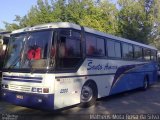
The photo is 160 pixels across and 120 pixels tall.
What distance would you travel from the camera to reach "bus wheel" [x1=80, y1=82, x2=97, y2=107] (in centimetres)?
1124

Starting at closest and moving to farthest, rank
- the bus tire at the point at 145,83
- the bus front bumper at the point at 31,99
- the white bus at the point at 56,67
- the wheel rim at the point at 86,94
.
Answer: the bus front bumper at the point at 31,99, the white bus at the point at 56,67, the wheel rim at the point at 86,94, the bus tire at the point at 145,83

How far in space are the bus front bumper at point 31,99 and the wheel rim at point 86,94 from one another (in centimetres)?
218

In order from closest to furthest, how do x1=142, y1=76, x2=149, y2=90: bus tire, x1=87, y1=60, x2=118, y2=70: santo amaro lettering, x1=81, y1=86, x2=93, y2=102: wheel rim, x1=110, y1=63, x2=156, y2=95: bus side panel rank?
x1=81, y1=86, x2=93, y2=102: wheel rim, x1=87, y1=60, x2=118, y2=70: santo amaro lettering, x1=110, y1=63, x2=156, y2=95: bus side panel, x1=142, y1=76, x2=149, y2=90: bus tire

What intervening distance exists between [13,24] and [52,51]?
30.7 metres

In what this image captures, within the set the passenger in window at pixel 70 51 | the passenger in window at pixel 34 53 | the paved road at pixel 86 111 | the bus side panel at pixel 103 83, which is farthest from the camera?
the bus side panel at pixel 103 83

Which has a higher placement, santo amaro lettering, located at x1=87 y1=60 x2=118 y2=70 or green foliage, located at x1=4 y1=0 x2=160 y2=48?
green foliage, located at x1=4 y1=0 x2=160 y2=48

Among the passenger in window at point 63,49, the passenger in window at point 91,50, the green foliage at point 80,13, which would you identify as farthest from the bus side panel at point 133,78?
the green foliage at point 80,13

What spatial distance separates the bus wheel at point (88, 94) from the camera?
36.9 feet

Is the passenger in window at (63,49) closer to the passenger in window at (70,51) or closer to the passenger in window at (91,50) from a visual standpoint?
the passenger in window at (70,51)

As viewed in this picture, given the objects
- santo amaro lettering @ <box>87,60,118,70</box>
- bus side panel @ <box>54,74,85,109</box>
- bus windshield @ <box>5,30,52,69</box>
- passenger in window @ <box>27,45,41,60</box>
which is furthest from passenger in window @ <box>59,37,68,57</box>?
santo amaro lettering @ <box>87,60,118,70</box>

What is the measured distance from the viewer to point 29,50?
32.9ft

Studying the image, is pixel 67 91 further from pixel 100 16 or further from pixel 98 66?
pixel 100 16

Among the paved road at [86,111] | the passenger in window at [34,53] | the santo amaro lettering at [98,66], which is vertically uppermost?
the passenger in window at [34,53]

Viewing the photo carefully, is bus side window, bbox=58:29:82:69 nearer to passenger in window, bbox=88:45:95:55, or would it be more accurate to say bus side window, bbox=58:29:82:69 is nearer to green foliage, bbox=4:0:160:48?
passenger in window, bbox=88:45:95:55
